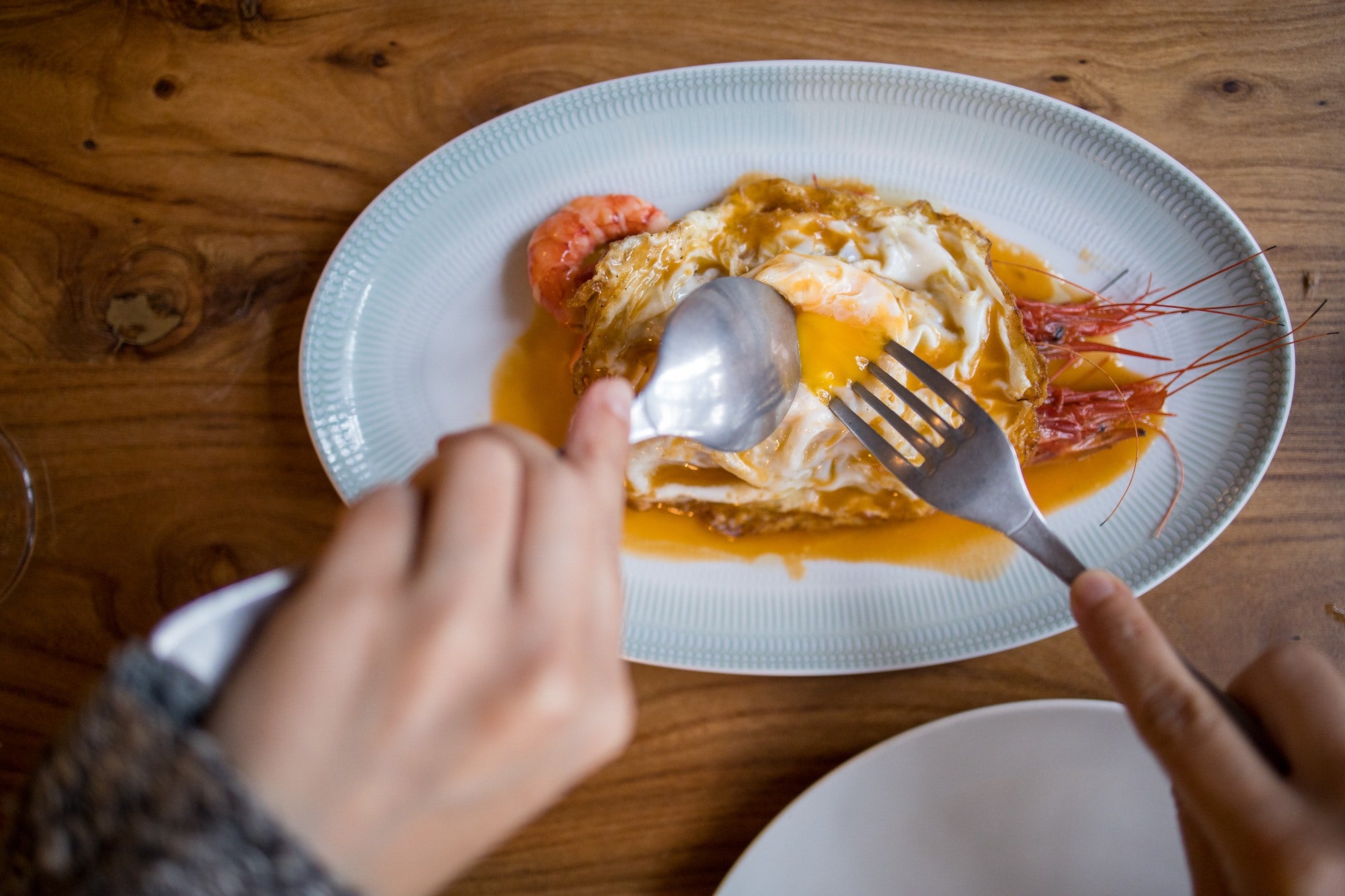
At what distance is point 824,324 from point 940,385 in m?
0.40

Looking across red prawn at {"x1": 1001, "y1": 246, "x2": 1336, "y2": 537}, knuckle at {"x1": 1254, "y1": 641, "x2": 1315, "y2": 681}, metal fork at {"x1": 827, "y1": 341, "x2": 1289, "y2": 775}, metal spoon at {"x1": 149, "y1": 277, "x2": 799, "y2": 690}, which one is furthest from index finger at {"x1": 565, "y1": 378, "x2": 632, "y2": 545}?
red prawn at {"x1": 1001, "y1": 246, "x2": 1336, "y2": 537}

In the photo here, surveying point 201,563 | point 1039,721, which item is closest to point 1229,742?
point 1039,721

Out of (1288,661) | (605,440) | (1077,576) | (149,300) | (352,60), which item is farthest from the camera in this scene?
(352,60)

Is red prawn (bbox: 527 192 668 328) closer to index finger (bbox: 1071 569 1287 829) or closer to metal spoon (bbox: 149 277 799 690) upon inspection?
metal spoon (bbox: 149 277 799 690)

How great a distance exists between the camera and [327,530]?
9.27 feet

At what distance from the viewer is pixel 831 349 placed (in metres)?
2.45

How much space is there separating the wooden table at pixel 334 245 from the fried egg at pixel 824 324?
0.66m

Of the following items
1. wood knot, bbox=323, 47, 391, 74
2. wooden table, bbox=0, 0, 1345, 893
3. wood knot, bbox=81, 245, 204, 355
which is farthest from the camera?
wood knot, bbox=323, 47, 391, 74

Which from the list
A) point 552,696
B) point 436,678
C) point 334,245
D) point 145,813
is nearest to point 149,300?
point 334,245

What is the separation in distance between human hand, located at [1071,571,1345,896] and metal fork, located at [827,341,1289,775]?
47 cm

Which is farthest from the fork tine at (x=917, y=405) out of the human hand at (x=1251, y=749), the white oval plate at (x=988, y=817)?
the white oval plate at (x=988, y=817)

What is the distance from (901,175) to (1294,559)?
6.48ft

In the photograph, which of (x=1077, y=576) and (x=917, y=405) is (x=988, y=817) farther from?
(x=917, y=405)

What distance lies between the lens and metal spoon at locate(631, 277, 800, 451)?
2133 millimetres
